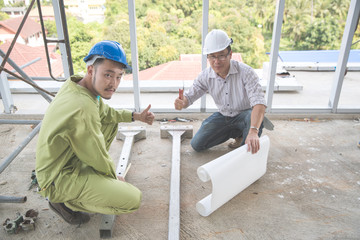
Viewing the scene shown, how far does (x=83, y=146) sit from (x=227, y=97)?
144 centimetres

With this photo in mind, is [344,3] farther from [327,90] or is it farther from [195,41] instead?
[327,90]

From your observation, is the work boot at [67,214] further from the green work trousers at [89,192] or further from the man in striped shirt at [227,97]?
the man in striped shirt at [227,97]

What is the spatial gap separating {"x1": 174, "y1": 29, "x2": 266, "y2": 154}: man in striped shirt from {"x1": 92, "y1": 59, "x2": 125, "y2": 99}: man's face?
89 centimetres

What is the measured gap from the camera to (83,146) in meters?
1.58

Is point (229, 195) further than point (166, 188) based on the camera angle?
No

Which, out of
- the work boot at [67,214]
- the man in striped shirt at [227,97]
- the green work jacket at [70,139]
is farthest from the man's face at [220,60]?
Answer: the work boot at [67,214]

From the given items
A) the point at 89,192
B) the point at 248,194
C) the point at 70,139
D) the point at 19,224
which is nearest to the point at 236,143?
the point at 248,194

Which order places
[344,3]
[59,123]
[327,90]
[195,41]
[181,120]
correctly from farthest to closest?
[344,3]
[195,41]
[327,90]
[181,120]
[59,123]

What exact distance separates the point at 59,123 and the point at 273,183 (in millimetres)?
1752

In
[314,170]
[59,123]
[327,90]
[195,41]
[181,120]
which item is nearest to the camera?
[59,123]

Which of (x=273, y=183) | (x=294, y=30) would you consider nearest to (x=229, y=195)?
(x=273, y=183)

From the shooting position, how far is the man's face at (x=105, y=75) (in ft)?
5.33

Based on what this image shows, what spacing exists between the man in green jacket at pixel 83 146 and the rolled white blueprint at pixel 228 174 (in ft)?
1.75

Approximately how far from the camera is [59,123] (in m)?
1.52
